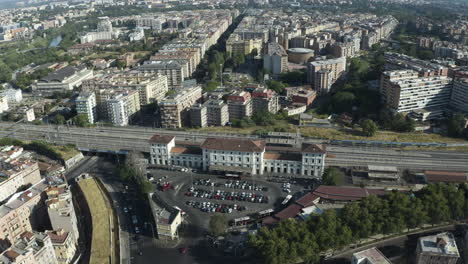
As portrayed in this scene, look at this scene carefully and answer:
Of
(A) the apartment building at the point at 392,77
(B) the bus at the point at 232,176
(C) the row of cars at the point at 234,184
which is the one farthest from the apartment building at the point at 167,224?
(A) the apartment building at the point at 392,77

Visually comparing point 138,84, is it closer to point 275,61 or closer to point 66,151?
point 66,151

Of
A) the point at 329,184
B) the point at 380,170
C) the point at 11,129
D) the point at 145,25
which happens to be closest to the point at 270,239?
the point at 329,184

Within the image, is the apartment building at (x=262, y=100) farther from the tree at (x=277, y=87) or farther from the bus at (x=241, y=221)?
the bus at (x=241, y=221)

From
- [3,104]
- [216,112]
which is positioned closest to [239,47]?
[216,112]

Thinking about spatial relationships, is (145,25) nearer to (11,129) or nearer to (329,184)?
(11,129)

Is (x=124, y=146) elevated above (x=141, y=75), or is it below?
below

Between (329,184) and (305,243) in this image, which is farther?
(329,184)

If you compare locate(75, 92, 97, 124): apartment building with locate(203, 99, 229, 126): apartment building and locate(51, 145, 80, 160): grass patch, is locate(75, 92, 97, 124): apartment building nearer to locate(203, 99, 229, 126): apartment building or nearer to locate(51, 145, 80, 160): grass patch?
locate(51, 145, 80, 160): grass patch
